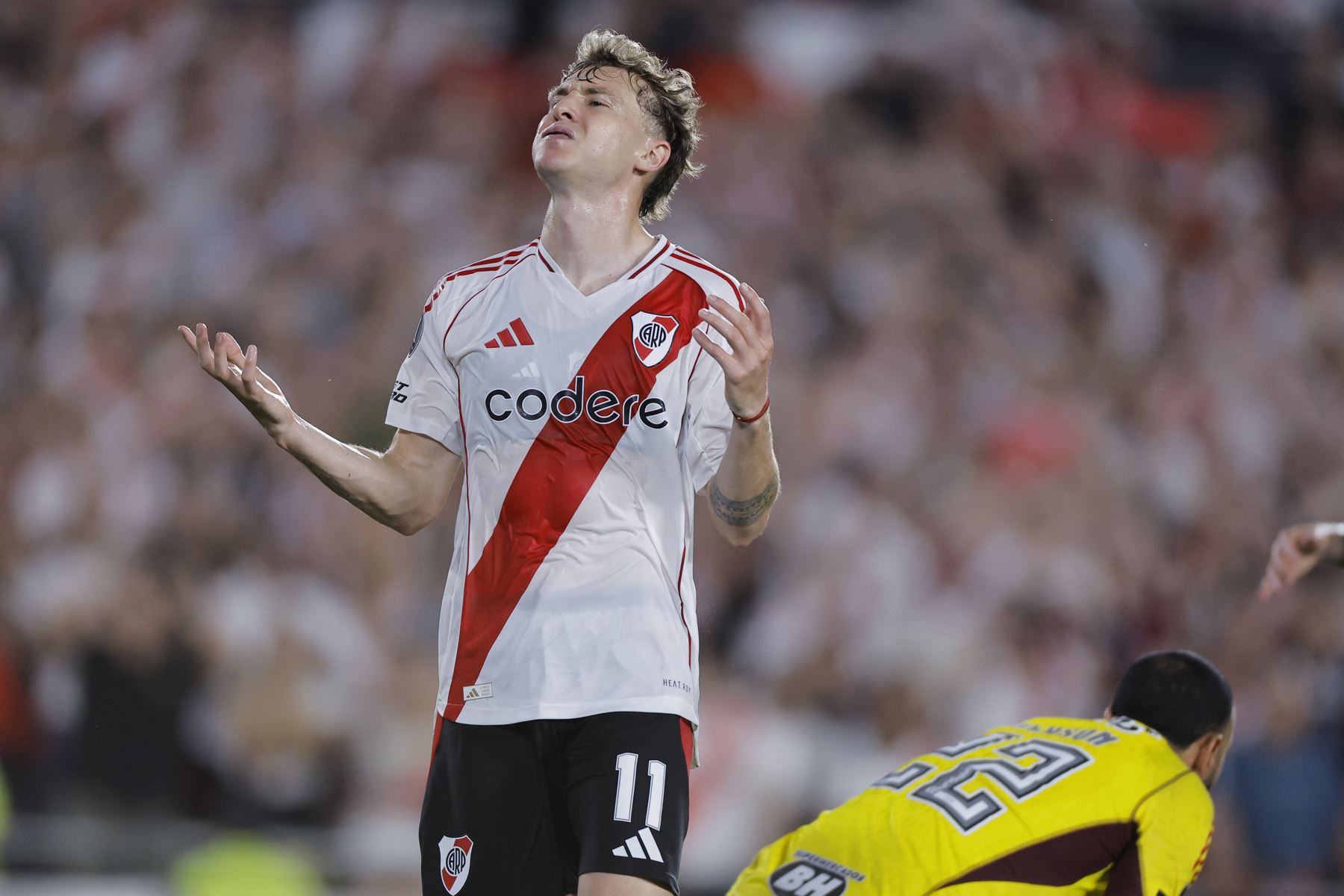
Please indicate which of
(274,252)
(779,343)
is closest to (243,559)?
(274,252)

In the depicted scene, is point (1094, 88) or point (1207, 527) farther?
point (1094, 88)

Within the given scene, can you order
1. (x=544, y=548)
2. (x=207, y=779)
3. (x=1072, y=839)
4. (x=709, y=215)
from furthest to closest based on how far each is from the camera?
(x=709, y=215)
(x=207, y=779)
(x=1072, y=839)
(x=544, y=548)

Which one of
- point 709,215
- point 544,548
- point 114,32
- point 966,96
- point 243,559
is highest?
point 114,32

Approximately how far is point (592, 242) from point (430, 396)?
0.57 m

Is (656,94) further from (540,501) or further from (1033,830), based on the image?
(1033,830)

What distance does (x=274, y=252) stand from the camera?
10.7 meters

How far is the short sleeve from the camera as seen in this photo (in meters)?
4.08

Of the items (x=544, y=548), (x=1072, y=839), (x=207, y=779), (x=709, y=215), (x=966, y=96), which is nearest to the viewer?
(x=544, y=548)

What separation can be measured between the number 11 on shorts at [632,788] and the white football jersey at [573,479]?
0.13m

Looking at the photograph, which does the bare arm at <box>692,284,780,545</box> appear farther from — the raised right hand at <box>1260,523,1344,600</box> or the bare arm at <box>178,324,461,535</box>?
the raised right hand at <box>1260,523,1344,600</box>

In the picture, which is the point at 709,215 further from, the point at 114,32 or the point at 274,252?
the point at 114,32

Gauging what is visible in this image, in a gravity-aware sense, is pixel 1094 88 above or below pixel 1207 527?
above

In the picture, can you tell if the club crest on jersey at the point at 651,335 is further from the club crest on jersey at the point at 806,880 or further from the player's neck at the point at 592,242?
the club crest on jersey at the point at 806,880

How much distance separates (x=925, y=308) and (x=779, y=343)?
1.03 meters
